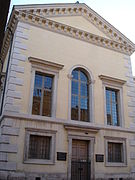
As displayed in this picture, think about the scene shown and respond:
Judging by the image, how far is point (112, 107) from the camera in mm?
16562

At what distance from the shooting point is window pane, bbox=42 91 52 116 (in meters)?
14.0

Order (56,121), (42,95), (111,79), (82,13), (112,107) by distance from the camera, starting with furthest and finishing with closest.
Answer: (82,13)
(111,79)
(112,107)
(42,95)
(56,121)

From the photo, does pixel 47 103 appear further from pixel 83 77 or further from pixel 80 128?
pixel 83 77

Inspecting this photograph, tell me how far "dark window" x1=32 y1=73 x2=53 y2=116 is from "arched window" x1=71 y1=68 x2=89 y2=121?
67.5 inches

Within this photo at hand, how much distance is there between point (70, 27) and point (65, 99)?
18.9 ft

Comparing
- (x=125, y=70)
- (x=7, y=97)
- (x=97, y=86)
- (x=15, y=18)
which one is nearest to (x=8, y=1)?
(x=7, y=97)

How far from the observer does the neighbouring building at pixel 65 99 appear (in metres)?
12.5

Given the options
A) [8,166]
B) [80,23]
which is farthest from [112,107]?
[8,166]

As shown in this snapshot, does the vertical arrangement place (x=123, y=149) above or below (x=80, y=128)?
below

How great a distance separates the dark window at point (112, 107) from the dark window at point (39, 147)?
5.00m

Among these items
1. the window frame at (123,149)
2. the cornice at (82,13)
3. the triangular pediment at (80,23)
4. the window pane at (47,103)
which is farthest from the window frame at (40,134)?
the triangular pediment at (80,23)

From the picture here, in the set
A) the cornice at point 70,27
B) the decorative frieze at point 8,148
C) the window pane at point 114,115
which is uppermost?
the cornice at point 70,27

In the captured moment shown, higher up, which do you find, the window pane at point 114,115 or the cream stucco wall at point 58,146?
the window pane at point 114,115

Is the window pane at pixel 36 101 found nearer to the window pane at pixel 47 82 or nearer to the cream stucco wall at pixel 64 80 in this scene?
the cream stucco wall at pixel 64 80
